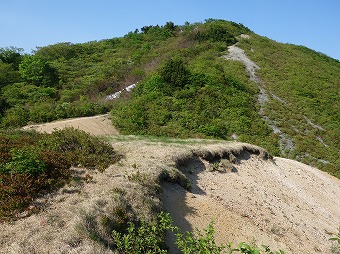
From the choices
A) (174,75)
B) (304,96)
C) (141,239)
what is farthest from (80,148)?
(304,96)

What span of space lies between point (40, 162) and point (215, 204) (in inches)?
225

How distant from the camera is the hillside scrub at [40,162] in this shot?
7.59 metres

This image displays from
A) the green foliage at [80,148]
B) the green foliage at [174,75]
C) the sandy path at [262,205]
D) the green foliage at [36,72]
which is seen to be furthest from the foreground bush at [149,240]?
the green foliage at [36,72]

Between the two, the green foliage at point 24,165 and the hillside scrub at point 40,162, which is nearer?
the hillside scrub at point 40,162

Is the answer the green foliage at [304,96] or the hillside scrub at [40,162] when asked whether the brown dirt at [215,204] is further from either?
the green foliage at [304,96]

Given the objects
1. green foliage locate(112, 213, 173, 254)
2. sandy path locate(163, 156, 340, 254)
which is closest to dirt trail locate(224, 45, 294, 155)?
sandy path locate(163, 156, 340, 254)

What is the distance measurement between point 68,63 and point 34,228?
41.4 meters

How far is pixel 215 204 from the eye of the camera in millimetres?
11336

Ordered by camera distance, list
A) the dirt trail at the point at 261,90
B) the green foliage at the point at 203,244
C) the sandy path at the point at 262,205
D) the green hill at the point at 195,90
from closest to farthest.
Answer: the green foliage at the point at 203,244
the sandy path at the point at 262,205
the green hill at the point at 195,90
the dirt trail at the point at 261,90

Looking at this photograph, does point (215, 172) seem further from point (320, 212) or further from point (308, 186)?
point (308, 186)

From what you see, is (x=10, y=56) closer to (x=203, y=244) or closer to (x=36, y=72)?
(x=36, y=72)

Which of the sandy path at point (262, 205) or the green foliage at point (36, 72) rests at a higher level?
the green foliage at point (36, 72)

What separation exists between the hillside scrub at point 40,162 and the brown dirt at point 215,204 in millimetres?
373

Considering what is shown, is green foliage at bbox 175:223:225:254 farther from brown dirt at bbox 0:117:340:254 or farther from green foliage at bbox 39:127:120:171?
green foliage at bbox 39:127:120:171
